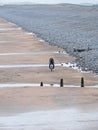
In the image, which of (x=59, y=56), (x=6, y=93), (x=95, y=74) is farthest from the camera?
(x=59, y=56)

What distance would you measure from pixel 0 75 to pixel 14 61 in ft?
20.1

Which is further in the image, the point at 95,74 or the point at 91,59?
the point at 91,59

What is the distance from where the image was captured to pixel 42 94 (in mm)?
19516

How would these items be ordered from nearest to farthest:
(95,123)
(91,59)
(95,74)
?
(95,123) → (95,74) → (91,59)

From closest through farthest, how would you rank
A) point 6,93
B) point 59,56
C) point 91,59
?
point 6,93 < point 91,59 < point 59,56

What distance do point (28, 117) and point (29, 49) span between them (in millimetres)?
23940

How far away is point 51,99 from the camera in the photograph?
1864 centimetres

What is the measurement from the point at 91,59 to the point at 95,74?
497cm

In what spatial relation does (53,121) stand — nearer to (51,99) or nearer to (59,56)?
(51,99)

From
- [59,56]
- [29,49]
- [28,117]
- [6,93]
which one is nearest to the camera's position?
[28,117]

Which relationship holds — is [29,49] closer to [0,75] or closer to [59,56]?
[59,56]

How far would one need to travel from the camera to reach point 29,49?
3950cm

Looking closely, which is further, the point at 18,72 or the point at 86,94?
the point at 18,72

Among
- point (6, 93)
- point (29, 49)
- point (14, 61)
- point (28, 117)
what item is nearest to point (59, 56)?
point (14, 61)
